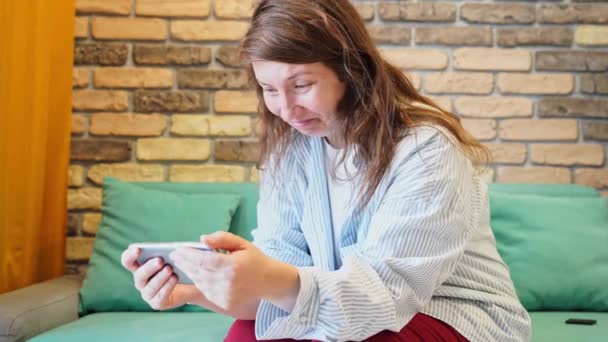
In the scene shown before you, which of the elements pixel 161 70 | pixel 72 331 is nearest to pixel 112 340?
pixel 72 331

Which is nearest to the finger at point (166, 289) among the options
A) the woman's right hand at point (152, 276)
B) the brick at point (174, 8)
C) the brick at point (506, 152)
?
the woman's right hand at point (152, 276)

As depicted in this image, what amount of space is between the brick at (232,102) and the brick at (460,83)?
2.10 ft

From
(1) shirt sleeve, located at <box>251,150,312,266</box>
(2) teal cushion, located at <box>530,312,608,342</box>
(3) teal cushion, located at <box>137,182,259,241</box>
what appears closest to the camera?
(1) shirt sleeve, located at <box>251,150,312,266</box>

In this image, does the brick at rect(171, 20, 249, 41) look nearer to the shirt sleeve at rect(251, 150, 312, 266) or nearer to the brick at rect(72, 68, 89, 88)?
the brick at rect(72, 68, 89, 88)

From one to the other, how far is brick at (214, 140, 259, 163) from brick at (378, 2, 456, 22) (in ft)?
2.18

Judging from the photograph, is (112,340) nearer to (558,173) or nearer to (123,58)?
(123,58)

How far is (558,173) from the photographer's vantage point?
266 centimetres

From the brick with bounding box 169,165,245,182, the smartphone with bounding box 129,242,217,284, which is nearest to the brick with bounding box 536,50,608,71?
the brick with bounding box 169,165,245,182

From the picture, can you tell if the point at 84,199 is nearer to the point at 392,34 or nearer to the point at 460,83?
the point at 392,34

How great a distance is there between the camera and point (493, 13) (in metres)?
2.65

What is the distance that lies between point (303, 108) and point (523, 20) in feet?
5.23

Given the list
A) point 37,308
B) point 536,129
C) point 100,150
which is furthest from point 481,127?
point 37,308

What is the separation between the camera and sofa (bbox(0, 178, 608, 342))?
200 centimetres

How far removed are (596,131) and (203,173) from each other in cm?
142
